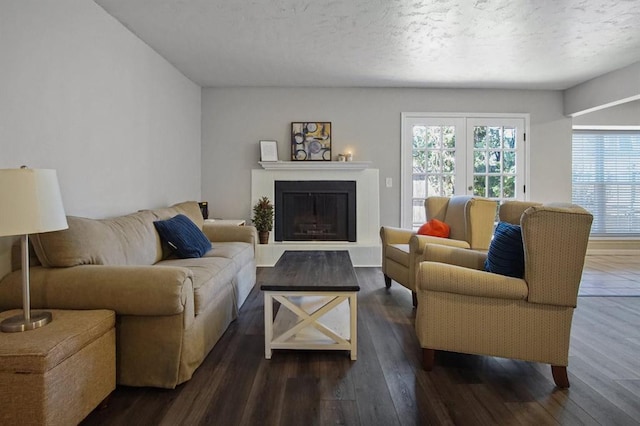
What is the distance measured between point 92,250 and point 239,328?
123 centimetres

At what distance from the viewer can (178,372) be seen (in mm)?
2010

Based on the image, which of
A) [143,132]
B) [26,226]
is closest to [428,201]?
[143,132]

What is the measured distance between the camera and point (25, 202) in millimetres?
1522

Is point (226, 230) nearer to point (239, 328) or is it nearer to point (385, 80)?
point (239, 328)

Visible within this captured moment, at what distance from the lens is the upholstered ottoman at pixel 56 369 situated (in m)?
1.40

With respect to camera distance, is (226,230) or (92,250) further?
(226,230)

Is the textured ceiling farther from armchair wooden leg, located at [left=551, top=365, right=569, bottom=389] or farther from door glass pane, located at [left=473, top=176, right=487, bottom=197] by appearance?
armchair wooden leg, located at [left=551, top=365, right=569, bottom=389]

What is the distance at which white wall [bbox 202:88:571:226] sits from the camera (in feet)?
17.5

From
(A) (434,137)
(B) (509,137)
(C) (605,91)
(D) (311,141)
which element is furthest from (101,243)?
(C) (605,91)

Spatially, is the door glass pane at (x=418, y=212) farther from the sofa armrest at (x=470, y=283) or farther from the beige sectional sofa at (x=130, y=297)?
the beige sectional sofa at (x=130, y=297)

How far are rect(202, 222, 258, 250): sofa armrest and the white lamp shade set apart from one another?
7.68ft

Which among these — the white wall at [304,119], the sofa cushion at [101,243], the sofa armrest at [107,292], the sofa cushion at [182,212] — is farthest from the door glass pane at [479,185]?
the sofa armrest at [107,292]

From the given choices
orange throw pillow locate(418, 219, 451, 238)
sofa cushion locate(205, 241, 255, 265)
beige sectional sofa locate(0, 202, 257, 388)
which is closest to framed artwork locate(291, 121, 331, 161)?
sofa cushion locate(205, 241, 255, 265)

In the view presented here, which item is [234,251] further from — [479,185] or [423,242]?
[479,185]
